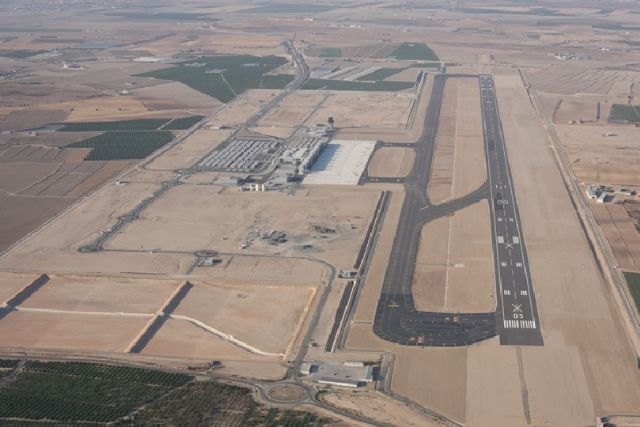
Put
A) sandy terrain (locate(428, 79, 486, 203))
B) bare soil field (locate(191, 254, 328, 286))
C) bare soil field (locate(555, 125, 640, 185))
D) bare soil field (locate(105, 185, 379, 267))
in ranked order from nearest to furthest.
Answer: bare soil field (locate(191, 254, 328, 286))
bare soil field (locate(105, 185, 379, 267))
sandy terrain (locate(428, 79, 486, 203))
bare soil field (locate(555, 125, 640, 185))

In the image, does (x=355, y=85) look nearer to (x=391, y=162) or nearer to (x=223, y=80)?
(x=223, y=80)

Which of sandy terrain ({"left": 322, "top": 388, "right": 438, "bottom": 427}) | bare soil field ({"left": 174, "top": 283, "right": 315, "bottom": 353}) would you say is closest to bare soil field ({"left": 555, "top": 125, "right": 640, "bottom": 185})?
bare soil field ({"left": 174, "top": 283, "right": 315, "bottom": 353})

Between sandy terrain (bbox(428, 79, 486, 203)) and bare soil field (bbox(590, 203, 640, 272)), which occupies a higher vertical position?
sandy terrain (bbox(428, 79, 486, 203))

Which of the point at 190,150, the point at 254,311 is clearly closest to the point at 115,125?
the point at 190,150

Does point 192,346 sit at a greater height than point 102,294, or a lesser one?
lesser

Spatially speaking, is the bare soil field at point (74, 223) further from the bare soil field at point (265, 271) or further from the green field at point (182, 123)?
the green field at point (182, 123)

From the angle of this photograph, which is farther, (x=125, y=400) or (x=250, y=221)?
(x=250, y=221)

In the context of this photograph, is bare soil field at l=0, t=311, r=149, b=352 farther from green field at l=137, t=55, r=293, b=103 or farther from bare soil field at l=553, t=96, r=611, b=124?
bare soil field at l=553, t=96, r=611, b=124
